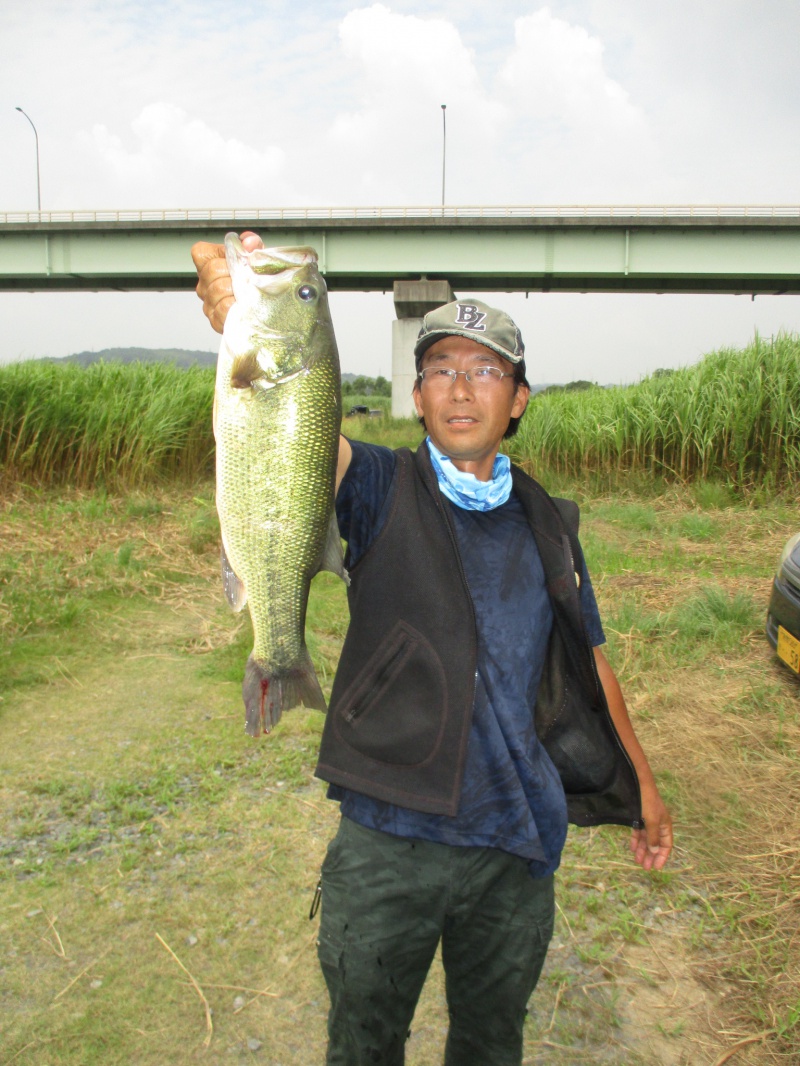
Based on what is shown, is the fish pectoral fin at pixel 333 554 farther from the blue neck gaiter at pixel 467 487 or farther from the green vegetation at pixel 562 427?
the green vegetation at pixel 562 427

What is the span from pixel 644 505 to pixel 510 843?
8861mm

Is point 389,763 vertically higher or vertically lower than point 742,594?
higher

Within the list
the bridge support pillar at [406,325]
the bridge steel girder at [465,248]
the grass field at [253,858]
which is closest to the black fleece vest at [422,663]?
the grass field at [253,858]

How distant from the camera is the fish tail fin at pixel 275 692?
5.98 feet

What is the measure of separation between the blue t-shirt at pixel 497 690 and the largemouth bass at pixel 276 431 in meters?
0.15

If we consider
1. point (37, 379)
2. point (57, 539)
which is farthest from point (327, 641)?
point (37, 379)

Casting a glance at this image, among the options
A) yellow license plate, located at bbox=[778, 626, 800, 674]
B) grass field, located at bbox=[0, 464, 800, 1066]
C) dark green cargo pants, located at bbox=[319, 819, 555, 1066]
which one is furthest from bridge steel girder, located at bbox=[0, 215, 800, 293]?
dark green cargo pants, located at bbox=[319, 819, 555, 1066]

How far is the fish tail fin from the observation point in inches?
71.8

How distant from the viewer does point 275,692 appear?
1.84 meters

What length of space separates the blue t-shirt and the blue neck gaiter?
1.3 inches

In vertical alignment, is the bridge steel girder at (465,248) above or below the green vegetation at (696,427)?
above

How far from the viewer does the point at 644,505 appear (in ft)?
32.9

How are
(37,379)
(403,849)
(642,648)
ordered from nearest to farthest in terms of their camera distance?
(403,849) → (642,648) → (37,379)

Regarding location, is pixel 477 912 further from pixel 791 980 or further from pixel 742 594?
pixel 742 594
